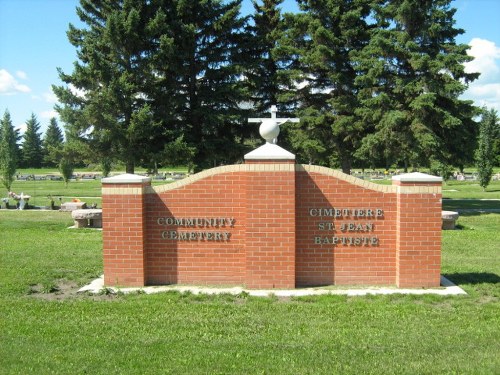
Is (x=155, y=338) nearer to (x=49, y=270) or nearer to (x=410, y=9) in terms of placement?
(x=49, y=270)

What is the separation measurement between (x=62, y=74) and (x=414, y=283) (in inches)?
777

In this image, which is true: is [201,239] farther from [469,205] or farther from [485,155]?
[485,155]

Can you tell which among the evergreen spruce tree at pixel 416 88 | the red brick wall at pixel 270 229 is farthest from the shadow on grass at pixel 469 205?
the red brick wall at pixel 270 229

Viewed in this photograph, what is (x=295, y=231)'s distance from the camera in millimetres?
8797

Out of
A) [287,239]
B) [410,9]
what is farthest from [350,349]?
[410,9]

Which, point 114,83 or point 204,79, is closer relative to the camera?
point 114,83

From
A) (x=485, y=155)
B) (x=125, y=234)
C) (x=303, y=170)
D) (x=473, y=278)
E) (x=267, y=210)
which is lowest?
(x=473, y=278)

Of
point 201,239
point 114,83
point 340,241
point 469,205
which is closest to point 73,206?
point 114,83

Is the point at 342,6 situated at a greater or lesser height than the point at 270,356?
greater

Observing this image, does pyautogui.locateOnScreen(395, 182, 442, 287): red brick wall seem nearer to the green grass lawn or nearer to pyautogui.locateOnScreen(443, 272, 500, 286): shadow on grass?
the green grass lawn

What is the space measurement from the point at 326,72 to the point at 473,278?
17.5 metres

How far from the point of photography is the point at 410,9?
75.1 feet

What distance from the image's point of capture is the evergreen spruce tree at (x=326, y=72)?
24344 mm

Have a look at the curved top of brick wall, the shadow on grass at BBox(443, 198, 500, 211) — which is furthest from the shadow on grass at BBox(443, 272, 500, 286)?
the shadow on grass at BBox(443, 198, 500, 211)
